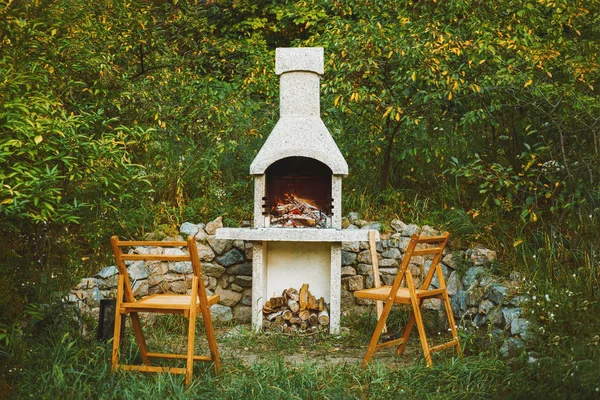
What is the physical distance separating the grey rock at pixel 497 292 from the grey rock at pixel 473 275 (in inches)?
14.3

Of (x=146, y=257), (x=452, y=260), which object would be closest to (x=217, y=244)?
(x=452, y=260)

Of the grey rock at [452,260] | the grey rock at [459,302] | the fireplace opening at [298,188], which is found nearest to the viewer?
the grey rock at [459,302]

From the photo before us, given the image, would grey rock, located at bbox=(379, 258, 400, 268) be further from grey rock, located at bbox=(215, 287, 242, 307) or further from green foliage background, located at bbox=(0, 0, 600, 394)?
grey rock, located at bbox=(215, 287, 242, 307)

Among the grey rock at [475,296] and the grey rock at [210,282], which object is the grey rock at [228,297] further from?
the grey rock at [475,296]

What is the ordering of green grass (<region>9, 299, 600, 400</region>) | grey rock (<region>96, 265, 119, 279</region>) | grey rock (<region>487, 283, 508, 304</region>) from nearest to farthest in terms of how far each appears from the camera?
green grass (<region>9, 299, 600, 400</region>)
grey rock (<region>487, 283, 508, 304</region>)
grey rock (<region>96, 265, 119, 279</region>)

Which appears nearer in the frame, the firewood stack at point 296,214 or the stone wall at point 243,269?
the stone wall at point 243,269

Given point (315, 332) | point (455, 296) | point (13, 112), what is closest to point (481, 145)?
point (455, 296)

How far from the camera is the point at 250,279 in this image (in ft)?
25.3

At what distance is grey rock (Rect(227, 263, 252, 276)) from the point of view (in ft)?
25.5

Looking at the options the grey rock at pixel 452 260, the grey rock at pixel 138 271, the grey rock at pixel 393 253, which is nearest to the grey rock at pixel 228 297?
the grey rock at pixel 138 271

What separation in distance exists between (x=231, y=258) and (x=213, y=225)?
0.40 m

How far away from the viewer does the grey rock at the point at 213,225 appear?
782 cm

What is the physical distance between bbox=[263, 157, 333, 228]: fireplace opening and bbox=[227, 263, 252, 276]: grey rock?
638 mm

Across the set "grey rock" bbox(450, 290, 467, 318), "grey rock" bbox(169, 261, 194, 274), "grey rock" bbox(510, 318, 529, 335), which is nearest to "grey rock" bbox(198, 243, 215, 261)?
"grey rock" bbox(169, 261, 194, 274)
